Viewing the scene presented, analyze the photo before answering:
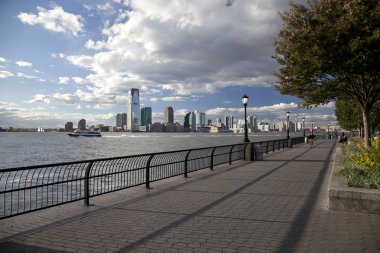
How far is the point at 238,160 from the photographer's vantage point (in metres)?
21.5

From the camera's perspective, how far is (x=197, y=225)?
691 cm

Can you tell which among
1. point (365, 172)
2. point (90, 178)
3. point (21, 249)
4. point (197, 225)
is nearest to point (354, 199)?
point (365, 172)

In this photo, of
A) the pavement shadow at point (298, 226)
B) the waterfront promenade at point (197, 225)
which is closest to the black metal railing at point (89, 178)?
the waterfront promenade at point (197, 225)

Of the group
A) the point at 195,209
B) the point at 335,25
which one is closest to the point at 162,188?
the point at 195,209

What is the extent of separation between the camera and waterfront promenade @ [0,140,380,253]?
570cm

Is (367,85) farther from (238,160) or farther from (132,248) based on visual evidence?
(132,248)

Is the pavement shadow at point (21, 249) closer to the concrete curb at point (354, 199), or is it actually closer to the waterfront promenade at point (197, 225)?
the waterfront promenade at point (197, 225)

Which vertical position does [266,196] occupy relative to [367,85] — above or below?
below

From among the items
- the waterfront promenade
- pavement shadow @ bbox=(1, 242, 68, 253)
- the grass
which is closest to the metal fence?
the waterfront promenade

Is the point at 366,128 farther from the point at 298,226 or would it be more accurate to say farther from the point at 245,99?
the point at 298,226

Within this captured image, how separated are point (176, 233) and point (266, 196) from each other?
13.9ft

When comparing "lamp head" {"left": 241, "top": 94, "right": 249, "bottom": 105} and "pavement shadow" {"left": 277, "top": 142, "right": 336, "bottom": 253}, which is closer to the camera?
"pavement shadow" {"left": 277, "top": 142, "right": 336, "bottom": 253}

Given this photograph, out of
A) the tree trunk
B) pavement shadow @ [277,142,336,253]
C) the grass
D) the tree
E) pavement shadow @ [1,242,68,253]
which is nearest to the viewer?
pavement shadow @ [1,242,68,253]

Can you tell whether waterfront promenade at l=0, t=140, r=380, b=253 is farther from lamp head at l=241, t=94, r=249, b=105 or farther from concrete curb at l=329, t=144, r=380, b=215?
lamp head at l=241, t=94, r=249, b=105
